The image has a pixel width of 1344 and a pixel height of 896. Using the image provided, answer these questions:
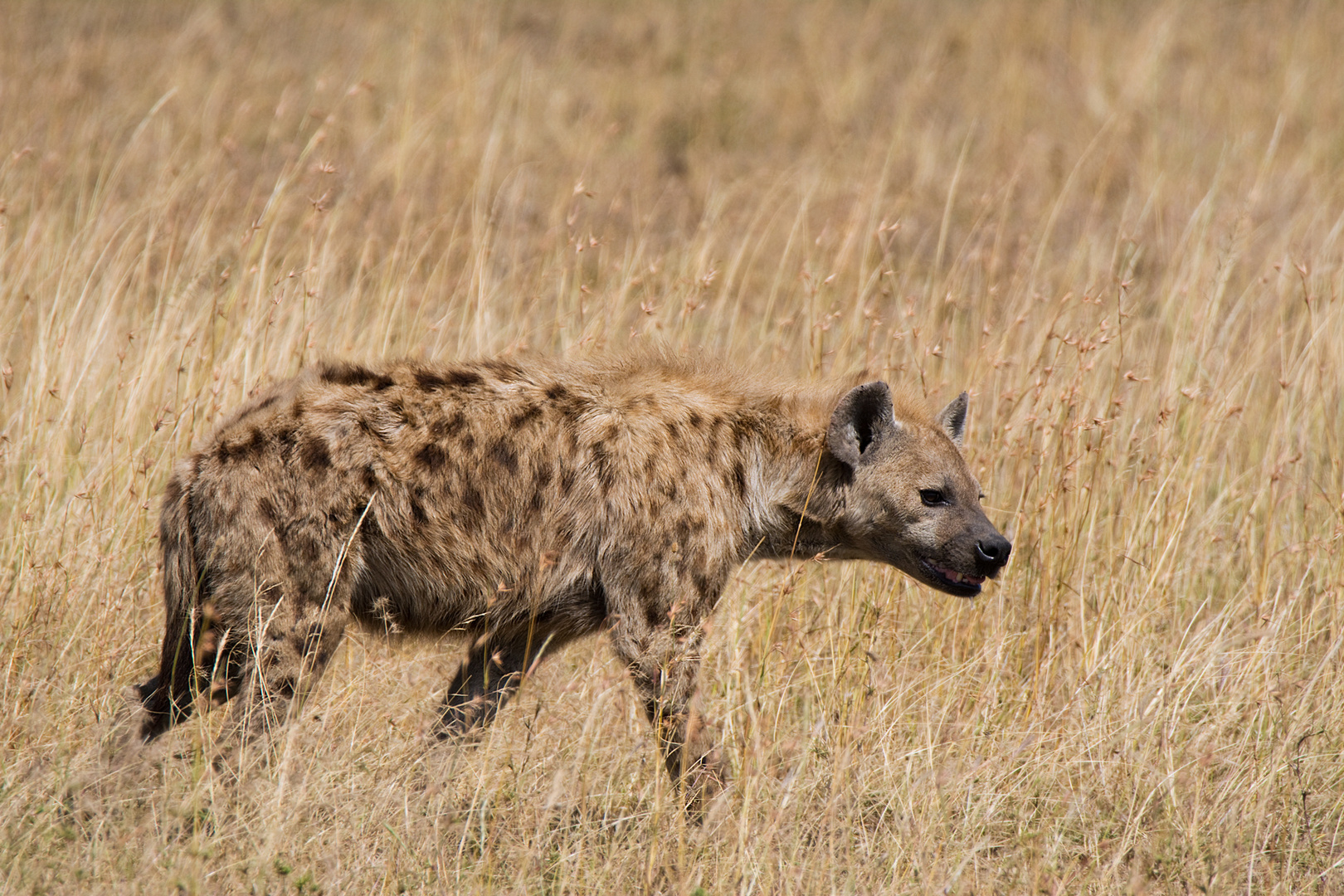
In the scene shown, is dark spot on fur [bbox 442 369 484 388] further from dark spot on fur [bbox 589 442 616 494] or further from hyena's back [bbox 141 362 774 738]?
dark spot on fur [bbox 589 442 616 494]

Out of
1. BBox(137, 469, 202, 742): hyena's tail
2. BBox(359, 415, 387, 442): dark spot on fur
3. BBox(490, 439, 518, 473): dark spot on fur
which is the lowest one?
BBox(137, 469, 202, 742): hyena's tail

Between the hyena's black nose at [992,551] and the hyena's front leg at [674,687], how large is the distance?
37.4 inches

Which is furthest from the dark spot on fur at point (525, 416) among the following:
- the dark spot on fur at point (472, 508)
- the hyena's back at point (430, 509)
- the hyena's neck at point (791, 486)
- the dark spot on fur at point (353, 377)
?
the hyena's neck at point (791, 486)

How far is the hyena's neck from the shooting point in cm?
423

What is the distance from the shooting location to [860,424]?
13.9 feet

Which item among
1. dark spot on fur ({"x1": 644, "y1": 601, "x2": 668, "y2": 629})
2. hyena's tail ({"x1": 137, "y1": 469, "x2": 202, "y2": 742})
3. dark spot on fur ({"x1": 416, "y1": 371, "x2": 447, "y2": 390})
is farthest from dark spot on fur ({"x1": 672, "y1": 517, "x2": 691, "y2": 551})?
hyena's tail ({"x1": 137, "y1": 469, "x2": 202, "y2": 742})

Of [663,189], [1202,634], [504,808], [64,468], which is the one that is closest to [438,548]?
[504,808]

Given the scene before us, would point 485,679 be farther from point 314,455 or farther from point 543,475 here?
point 314,455

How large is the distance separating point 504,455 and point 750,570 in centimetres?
165

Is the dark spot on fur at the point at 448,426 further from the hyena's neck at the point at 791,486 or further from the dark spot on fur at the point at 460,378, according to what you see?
the hyena's neck at the point at 791,486

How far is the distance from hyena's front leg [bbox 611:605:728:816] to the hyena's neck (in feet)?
1.70

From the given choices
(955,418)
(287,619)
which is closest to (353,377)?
(287,619)

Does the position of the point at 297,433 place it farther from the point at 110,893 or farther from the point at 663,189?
the point at 663,189

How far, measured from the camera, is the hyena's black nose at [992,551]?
4090 millimetres
